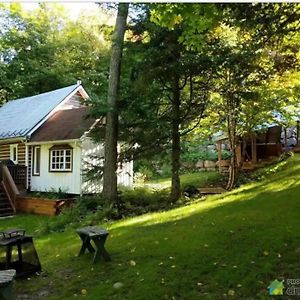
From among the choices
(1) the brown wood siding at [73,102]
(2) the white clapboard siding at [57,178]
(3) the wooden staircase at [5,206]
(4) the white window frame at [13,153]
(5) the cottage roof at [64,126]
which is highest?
(1) the brown wood siding at [73,102]

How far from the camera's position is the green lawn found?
4023 millimetres

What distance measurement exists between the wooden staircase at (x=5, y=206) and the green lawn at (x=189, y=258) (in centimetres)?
665

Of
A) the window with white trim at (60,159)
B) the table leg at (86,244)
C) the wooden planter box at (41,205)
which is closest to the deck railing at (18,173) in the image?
the window with white trim at (60,159)

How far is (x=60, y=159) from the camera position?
15.2 m

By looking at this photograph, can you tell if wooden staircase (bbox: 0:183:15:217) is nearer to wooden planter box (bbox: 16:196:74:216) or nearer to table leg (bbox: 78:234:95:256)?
wooden planter box (bbox: 16:196:74:216)

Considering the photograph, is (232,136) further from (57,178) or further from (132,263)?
(132,263)

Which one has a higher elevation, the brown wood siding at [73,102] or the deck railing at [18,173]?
the brown wood siding at [73,102]

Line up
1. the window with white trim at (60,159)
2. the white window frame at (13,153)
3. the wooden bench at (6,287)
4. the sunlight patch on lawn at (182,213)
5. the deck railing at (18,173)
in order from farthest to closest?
the white window frame at (13,153)
the deck railing at (18,173)
the window with white trim at (60,159)
the sunlight patch on lawn at (182,213)
the wooden bench at (6,287)

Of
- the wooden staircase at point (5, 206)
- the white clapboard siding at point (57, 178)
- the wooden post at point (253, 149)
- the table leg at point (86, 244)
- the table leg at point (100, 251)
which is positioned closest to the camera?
the table leg at point (100, 251)

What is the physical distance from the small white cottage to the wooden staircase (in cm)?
145

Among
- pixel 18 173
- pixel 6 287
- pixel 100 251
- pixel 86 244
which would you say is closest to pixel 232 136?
pixel 86 244

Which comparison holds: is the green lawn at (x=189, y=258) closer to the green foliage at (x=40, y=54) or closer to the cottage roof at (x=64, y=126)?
the cottage roof at (x=64, y=126)

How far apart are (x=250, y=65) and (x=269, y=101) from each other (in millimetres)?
2237

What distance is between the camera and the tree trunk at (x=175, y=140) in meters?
11.1
